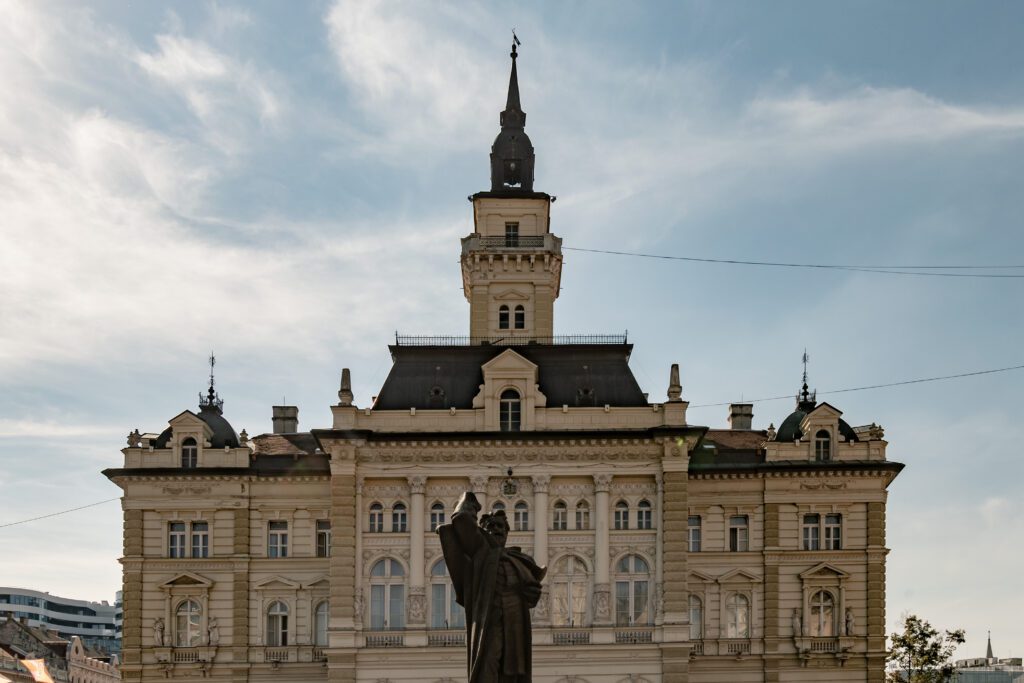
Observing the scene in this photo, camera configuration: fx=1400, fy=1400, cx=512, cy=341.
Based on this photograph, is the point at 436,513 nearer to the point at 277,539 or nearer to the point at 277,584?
the point at 277,539

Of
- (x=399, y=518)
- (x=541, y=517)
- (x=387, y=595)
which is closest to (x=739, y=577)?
(x=541, y=517)

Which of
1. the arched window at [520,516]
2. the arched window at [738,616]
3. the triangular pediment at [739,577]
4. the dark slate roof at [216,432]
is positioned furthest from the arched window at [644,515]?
the dark slate roof at [216,432]

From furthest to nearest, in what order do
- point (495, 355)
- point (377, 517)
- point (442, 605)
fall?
1. point (495, 355)
2. point (377, 517)
3. point (442, 605)

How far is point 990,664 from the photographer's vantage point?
16400cm

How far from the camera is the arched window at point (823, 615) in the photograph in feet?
218

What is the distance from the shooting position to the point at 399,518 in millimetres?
64562

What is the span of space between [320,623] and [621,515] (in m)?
15.5

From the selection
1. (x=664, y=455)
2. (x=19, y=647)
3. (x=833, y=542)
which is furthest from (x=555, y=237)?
(x=19, y=647)

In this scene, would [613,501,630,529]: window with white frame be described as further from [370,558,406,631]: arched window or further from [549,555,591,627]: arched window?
[370,558,406,631]: arched window

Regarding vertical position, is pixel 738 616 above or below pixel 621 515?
below

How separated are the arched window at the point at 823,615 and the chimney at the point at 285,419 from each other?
94.6 feet

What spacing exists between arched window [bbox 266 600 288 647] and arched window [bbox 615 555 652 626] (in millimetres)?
16037

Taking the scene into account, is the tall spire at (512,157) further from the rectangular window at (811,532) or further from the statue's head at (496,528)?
the statue's head at (496,528)

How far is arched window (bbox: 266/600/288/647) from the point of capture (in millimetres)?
66750
